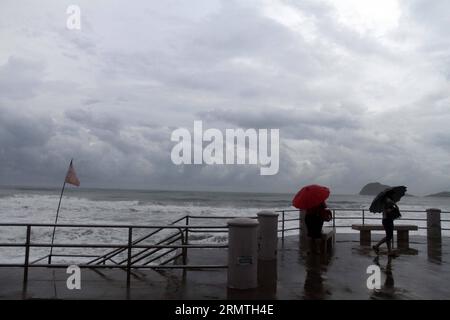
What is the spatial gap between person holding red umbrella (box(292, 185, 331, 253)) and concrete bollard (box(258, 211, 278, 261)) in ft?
2.09

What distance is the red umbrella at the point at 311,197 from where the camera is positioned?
8.68m

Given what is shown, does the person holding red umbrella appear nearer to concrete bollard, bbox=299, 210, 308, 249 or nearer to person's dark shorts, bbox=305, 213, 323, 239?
person's dark shorts, bbox=305, 213, 323, 239

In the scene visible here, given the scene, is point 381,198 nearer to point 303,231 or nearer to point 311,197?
point 311,197

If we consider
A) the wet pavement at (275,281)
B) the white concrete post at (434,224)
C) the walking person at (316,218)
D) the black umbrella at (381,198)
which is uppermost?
the black umbrella at (381,198)

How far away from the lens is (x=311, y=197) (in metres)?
8.76

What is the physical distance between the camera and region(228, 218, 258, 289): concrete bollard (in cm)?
606

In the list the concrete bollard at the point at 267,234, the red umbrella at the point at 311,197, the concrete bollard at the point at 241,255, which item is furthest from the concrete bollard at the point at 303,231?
the concrete bollard at the point at 241,255

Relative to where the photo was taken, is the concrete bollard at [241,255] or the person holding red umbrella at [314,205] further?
the person holding red umbrella at [314,205]

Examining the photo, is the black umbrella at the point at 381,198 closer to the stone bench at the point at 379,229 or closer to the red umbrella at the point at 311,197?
the red umbrella at the point at 311,197

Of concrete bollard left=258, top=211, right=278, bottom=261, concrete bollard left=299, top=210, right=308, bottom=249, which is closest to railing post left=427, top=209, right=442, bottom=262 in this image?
concrete bollard left=299, top=210, right=308, bottom=249
